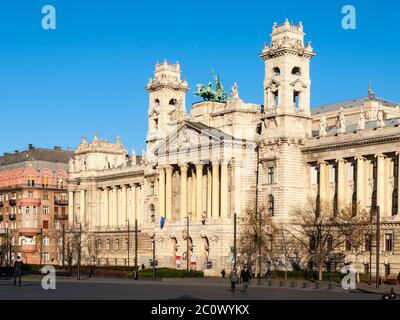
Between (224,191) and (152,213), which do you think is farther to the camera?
(152,213)

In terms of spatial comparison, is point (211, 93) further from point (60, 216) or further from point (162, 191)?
point (60, 216)

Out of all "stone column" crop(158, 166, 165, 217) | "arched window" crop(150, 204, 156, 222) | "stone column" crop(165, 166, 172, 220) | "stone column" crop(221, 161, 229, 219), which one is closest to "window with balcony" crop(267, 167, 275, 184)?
"stone column" crop(221, 161, 229, 219)

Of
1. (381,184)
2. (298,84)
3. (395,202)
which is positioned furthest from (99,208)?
(395,202)

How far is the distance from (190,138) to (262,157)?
45.7 ft

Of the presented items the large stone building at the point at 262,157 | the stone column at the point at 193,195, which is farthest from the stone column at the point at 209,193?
the stone column at the point at 193,195

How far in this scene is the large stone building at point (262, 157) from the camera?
113 m

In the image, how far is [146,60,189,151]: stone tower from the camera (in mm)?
150250

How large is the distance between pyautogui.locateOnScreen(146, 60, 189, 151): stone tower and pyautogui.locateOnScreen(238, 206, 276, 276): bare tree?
107 feet

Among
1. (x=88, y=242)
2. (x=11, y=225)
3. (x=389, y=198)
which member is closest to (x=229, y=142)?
(x=389, y=198)

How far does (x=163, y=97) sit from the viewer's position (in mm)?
150375

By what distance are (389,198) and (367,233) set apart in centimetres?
607

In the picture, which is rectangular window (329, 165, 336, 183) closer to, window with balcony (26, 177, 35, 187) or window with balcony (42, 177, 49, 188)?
window with balcony (26, 177, 35, 187)


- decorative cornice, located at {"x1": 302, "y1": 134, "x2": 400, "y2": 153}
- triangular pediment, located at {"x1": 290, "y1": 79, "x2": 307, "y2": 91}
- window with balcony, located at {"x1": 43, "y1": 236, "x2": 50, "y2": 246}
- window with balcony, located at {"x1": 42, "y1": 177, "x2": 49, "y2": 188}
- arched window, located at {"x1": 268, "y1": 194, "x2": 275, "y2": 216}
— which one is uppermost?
triangular pediment, located at {"x1": 290, "y1": 79, "x2": 307, "y2": 91}

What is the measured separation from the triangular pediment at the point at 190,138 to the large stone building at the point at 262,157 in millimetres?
146
